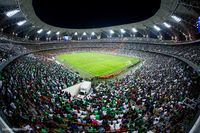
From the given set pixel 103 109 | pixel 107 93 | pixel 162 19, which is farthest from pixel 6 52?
pixel 162 19

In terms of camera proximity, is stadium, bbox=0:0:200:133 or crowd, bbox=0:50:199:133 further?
stadium, bbox=0:0:200:133

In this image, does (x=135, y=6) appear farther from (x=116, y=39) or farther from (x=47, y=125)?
(x=47, y=125)

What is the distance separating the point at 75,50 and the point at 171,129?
87287 mm

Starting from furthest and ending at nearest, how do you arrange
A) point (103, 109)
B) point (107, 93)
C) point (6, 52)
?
1. point (6, 52)
2. point (107, 93)
3. point (103, 109)

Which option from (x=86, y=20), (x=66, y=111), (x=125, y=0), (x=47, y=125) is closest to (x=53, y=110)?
(x=66, y=111)

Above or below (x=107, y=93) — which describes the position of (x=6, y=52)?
above

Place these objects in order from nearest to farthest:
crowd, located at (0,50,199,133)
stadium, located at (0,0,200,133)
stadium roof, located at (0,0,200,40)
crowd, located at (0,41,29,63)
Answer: crowd, located at (0,50,199,133)
stadium, located at (0,0,200,133)
crowd, located at (0,41,29,63)
stadium roof, located at (0,0,200,40)

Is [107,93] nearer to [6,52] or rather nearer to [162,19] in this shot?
[6,52]

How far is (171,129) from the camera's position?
14898 mm

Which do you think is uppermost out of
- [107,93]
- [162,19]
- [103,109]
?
[162,19]

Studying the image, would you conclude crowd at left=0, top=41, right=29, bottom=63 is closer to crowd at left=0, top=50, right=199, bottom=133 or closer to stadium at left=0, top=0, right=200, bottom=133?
stadium at left=0, top=0, right=200, bottom=133

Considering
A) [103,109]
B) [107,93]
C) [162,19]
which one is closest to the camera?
[103,109]

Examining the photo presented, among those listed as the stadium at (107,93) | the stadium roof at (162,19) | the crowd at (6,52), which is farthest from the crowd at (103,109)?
the stadium roof at (162,19)

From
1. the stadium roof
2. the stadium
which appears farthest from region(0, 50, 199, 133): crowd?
the stadium roof
